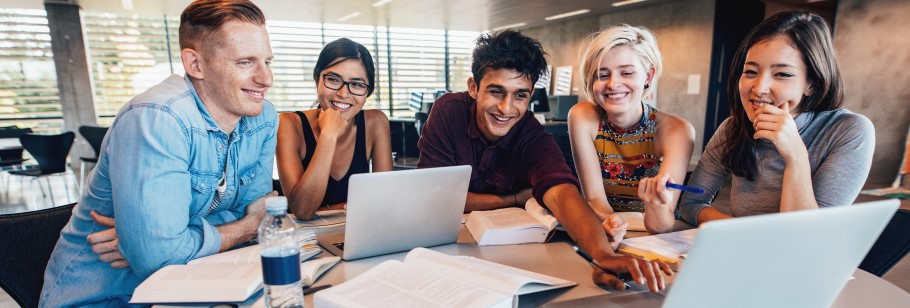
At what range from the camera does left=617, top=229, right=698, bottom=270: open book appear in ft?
3.74

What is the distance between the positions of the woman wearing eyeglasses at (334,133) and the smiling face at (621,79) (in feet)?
3.31

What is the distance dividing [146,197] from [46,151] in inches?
189

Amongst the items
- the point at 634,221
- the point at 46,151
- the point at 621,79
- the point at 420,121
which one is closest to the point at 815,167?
the point at 634,221

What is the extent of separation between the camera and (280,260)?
30.5 inches

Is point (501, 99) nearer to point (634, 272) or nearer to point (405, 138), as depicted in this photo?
point (634, 272)

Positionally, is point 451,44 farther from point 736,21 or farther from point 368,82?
point 368,82

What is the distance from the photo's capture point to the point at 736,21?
715cm

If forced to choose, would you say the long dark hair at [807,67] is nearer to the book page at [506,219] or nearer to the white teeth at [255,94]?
the book page at [506,219]

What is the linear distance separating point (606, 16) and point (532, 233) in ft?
27.2

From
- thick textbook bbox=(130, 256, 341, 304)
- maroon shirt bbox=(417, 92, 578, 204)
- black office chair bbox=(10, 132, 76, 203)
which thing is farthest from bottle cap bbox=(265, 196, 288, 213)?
black office chair bbox=(10, 132, 76, 203)

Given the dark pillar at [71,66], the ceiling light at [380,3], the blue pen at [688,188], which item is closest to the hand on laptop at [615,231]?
the blue pen at [688,188]

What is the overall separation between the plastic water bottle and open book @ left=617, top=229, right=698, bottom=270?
0.83m

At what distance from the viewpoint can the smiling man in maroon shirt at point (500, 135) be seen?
5.73 feet

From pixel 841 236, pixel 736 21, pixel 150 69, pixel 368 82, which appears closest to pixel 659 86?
pixel 736 21
